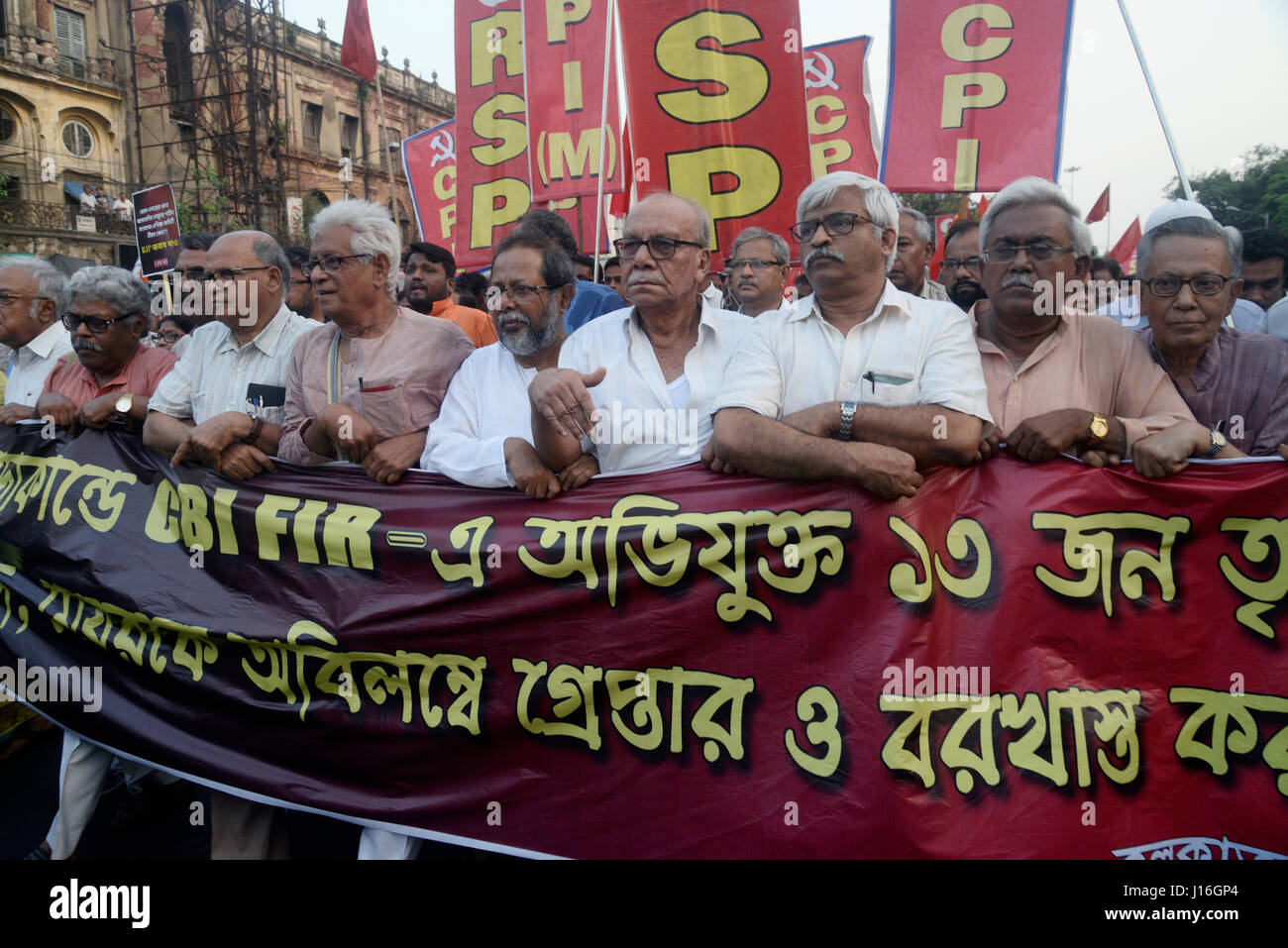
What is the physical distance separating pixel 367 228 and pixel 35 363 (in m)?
2.55

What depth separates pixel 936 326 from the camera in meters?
2.63

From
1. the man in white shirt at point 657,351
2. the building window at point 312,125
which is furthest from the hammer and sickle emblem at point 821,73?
the building window at point 312,125

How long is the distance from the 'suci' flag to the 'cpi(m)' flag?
929 mm

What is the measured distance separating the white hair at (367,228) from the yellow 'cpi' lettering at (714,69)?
2357mm

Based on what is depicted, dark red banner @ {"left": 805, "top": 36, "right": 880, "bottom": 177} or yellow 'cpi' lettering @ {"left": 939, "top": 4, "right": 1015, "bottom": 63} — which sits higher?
dark red banner @ {"left": 805, "top": 36, "right": 880, "bottom": 177}

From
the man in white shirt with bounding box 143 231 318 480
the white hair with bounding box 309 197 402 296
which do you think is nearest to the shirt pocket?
the white hair with bounding box 309 197 402 296

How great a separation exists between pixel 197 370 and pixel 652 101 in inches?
120

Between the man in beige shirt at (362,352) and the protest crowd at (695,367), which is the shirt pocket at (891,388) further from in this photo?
the man in beige shirt at (362,352)

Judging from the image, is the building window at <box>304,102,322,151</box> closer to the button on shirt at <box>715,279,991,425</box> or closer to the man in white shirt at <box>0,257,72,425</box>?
the man in white shirt at <box>0,257,72,425</box>

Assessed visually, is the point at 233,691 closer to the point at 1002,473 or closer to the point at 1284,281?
the point at 1002,473

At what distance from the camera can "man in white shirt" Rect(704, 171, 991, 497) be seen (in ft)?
7.70

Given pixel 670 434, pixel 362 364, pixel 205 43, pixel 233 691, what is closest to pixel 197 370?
pixel 362 364

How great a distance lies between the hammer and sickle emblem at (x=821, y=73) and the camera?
7965 mm

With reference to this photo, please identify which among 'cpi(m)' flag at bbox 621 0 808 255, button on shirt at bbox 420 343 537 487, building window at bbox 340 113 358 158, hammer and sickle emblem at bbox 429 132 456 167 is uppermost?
building window at bbox 340 113 358 158
